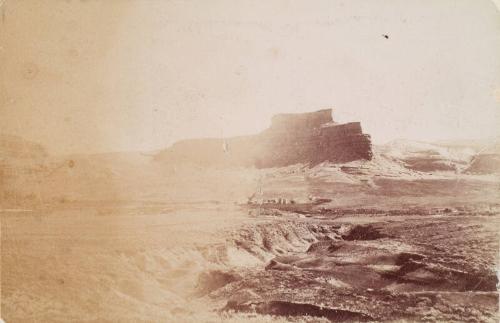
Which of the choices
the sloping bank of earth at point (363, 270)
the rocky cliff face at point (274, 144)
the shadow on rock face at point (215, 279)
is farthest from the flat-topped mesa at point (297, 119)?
the shadow on rock face at point (215, 279)

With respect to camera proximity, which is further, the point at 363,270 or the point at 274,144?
the point at 274,144

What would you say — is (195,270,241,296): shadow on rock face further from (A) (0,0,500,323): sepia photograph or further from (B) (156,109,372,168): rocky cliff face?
(B) (156,109,372,168): rocky cliff face

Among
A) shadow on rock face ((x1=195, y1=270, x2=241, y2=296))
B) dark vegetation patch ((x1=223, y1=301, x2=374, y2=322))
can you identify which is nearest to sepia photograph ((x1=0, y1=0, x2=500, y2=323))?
shadow on rock face ((x1=195, y1=270, x2=241, y2=296))

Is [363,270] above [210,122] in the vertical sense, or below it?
below

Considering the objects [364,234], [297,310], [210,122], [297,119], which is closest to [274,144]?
[297,119]

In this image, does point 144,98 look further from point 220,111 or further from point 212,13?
point 212,13

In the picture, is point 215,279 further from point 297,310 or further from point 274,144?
point 274,144

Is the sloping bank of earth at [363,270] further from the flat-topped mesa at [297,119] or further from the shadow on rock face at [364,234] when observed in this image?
the flat-topped mesa at [297,119]
